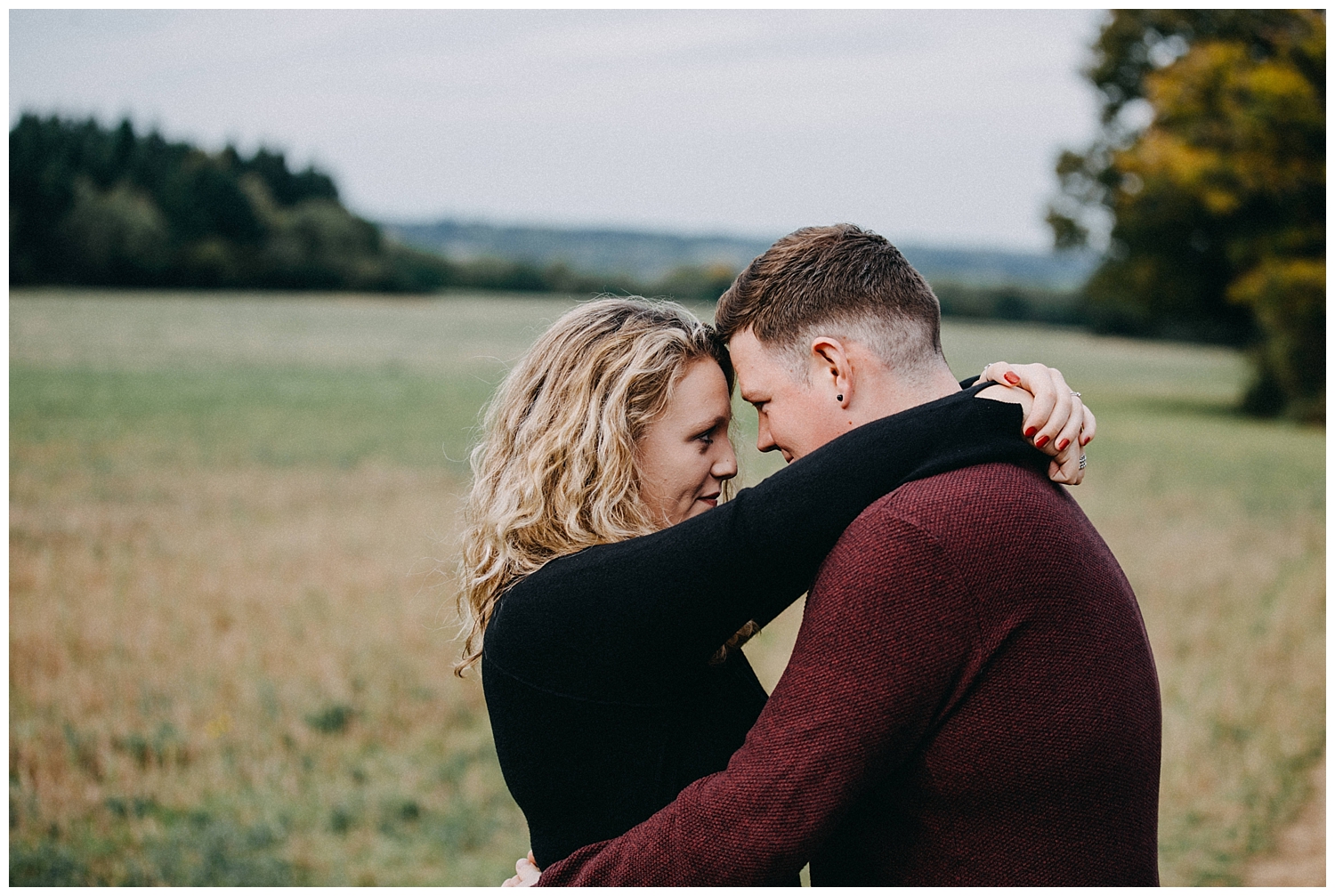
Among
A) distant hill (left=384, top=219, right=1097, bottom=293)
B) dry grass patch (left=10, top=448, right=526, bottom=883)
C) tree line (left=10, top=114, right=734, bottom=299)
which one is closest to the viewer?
dry grass patch (left=10, top=448, right=526, bottom=883)

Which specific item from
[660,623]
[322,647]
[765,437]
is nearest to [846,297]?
[765,437]

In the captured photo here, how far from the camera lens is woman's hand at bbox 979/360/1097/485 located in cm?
195

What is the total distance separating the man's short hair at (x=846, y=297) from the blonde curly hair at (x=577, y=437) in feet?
0.81

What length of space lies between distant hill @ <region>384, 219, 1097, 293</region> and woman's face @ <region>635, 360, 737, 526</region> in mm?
26140

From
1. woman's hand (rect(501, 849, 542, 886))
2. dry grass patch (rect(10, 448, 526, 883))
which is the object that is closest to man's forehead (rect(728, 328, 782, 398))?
woman's hand (rect(501, 849, 542, 886))

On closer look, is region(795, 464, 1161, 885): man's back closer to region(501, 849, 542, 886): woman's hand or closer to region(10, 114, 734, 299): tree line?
region(501, 849, 542, 886): woman's hand

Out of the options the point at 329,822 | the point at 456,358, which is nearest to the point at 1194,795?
the point at 329,822

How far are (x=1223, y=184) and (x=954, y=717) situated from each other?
3286 centimetres

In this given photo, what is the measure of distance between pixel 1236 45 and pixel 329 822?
109 ft

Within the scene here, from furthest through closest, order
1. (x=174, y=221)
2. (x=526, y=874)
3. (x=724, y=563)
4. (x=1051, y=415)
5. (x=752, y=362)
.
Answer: (x=174, y=221)
(x=752, y=362)
(x=526, y=874)
(x=1051, y=415)
(x=724, y=563)

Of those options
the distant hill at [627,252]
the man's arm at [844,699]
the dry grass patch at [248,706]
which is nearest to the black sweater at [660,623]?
the man's arm at [844,699]

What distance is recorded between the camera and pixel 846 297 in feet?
7.31

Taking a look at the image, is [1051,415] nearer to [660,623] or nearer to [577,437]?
[660,623]

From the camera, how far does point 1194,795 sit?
655 centimetres
